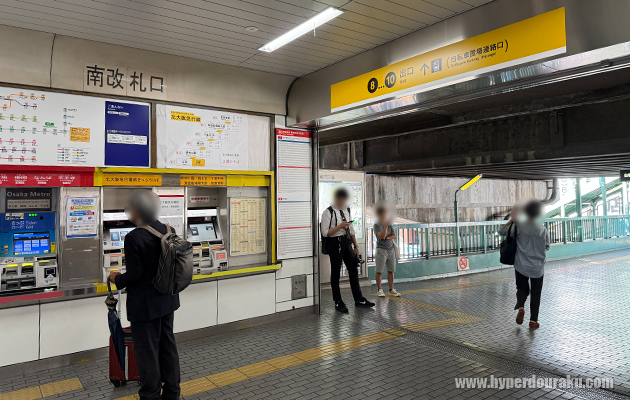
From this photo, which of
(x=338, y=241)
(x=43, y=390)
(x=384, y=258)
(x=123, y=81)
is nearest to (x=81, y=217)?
(x=123, y=81)

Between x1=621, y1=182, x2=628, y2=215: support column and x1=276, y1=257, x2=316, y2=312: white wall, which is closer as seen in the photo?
x1=276, y1=257, x2=316, y2=312: white wall

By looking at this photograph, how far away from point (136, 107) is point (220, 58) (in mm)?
1147

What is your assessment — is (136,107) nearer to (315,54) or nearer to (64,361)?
(315,54)

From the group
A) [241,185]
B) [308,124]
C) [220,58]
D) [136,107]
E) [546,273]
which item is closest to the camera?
[136,107]

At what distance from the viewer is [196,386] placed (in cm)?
371

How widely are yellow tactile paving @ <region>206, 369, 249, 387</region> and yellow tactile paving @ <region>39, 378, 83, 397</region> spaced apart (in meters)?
1.15

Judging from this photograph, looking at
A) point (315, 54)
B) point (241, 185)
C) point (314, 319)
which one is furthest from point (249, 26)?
point (314, 319)

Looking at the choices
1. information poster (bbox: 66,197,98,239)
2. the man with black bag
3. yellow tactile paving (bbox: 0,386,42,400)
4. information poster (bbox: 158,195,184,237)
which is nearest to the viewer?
yellow tactile paving (bbox: 0,386,42,400)

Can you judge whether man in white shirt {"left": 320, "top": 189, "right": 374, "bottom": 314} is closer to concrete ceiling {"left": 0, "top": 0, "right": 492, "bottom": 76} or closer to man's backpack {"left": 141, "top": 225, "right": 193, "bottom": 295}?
concrete ceiling {"left": 0, "top": 0, "right": 492, "bottom": 76}

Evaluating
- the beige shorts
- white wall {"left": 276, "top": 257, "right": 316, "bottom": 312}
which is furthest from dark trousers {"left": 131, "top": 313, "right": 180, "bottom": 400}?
the beige shorts

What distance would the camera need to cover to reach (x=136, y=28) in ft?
13.6

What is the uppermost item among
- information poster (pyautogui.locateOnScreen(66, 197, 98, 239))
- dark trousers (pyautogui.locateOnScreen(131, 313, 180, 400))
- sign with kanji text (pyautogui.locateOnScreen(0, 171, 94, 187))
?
sign with kanji text (pyautogui.locateOnScreen(0, 171, 94, 187))

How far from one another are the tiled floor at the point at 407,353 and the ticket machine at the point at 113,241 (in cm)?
99

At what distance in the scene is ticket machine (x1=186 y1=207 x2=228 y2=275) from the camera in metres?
5.16
